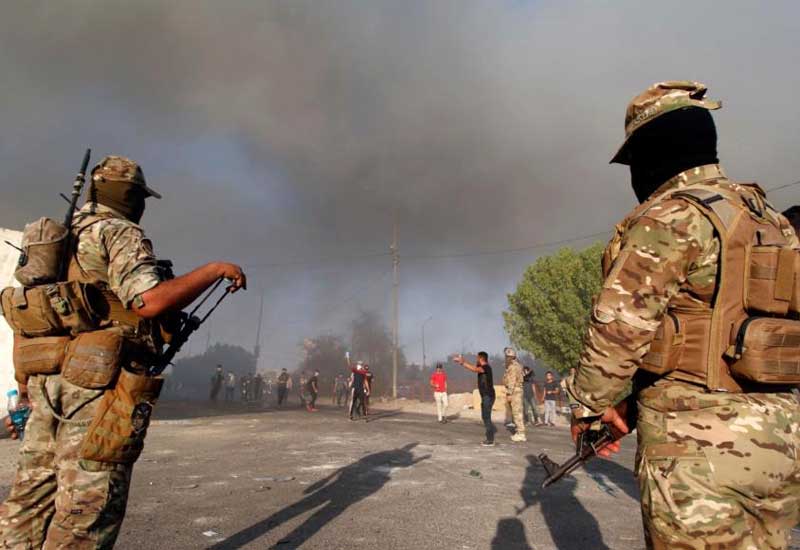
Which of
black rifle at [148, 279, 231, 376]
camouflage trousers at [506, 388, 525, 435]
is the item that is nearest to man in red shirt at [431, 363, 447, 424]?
camouflage trousers at [506, 388, 525, 435]

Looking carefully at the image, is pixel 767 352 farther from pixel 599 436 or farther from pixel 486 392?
pixel 486 392

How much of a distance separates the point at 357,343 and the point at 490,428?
235ft

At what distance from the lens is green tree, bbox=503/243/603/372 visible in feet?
90.1

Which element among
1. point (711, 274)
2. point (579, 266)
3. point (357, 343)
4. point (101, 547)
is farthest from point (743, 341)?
point (357, 343)

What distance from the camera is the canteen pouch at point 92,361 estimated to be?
79.8 inches

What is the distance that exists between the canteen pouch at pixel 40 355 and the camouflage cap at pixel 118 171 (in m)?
0.87

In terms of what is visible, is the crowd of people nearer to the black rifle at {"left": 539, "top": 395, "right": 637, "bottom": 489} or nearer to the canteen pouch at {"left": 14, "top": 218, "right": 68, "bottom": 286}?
the canteen pouch at {"left": 14, "top": 218, "right": 68, "bottom": 286}

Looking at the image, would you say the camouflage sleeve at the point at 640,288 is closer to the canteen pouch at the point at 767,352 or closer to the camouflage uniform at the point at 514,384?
the canteen pouch at the point at 767,352

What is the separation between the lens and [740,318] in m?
1.60

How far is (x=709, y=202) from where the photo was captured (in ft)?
5.37

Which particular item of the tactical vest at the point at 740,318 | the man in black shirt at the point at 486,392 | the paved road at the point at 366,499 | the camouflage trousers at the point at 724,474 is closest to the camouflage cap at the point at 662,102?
the tactical vest at the point at 740,318

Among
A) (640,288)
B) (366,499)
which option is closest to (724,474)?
(640,288)

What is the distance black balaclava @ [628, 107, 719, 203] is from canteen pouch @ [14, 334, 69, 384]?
2729 mm

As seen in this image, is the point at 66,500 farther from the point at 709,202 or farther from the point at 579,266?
the point at 579,266
